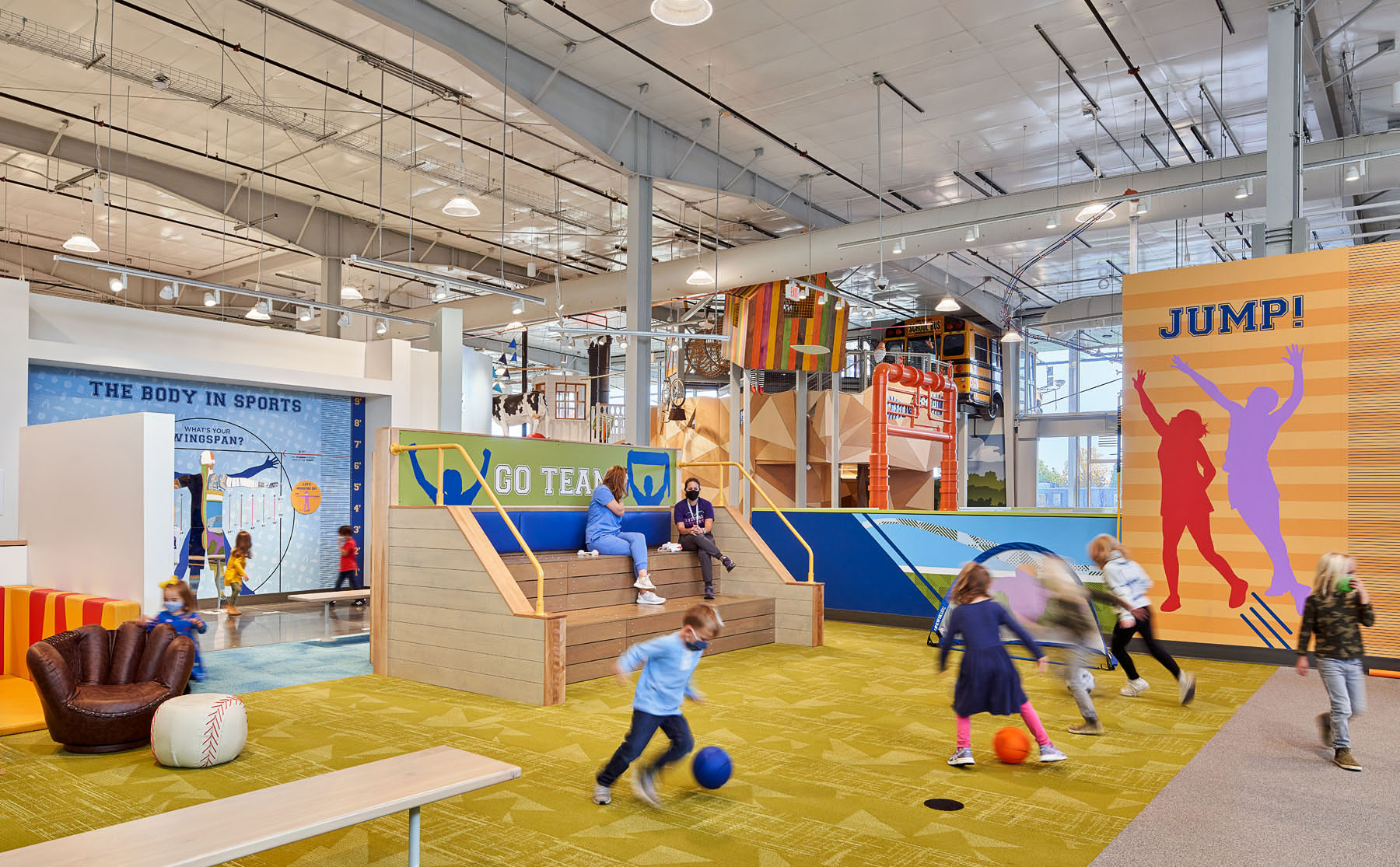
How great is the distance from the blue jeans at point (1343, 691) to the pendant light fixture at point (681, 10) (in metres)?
5.69

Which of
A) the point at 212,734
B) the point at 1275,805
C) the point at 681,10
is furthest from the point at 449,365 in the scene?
the point at 1275,805

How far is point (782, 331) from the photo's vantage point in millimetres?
16734

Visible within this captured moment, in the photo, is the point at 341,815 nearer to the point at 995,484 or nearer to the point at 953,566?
the point at 953,566

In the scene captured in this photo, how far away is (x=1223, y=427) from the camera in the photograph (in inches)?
348

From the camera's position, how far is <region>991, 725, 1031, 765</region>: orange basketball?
5.26 meters

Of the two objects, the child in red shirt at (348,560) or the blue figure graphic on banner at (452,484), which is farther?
the child in red shirt at (348,560)

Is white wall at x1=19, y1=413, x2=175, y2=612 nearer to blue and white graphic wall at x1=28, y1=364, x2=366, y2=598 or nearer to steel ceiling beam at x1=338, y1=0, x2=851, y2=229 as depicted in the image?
blue and white graphic wall at x1=28, y1=364, x2=366, y2=598

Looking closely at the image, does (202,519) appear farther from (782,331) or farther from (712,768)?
(712,768)

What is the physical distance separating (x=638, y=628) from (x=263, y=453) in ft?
23.0

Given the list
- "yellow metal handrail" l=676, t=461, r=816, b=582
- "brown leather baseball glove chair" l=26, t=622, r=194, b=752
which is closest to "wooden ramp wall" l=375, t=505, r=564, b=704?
"brown leather baseball glove chair" l=26, t=622, r=194, b=752

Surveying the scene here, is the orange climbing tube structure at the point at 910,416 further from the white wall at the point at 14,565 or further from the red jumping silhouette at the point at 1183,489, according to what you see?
the white wall at the point at 14,565

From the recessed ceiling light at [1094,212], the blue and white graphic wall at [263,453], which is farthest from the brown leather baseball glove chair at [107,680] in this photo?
the recessed ceiling light at [1094,212]

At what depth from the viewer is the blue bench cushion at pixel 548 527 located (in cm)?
885

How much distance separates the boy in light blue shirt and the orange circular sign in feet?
32.1
